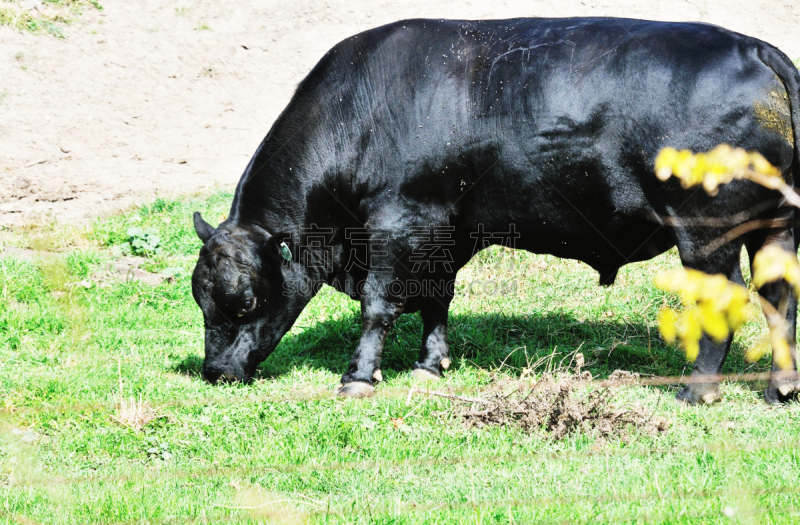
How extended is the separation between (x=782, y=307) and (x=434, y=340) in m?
2.38

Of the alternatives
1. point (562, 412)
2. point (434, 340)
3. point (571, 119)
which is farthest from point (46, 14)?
point (562, 412)

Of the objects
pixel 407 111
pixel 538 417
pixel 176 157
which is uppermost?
pixel 407 111

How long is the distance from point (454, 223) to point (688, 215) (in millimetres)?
1540

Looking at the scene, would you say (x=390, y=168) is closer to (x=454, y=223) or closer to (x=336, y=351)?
(x=454, y=223)

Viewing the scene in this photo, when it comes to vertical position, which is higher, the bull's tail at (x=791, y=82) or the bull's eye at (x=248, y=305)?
the bull's tail at (x=791, y=82)

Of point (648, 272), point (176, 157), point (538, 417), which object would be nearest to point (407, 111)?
point (538, 417)

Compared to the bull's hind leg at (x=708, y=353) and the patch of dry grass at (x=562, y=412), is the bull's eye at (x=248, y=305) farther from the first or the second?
the bull's hind leg at (x=708, y=353)

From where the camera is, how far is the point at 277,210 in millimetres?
5781

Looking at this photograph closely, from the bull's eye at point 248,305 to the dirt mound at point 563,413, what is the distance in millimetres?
1757

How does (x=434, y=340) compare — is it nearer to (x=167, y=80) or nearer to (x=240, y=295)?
(x=240, y=295)

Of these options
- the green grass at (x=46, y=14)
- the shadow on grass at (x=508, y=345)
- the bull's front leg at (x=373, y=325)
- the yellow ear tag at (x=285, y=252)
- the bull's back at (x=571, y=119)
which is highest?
the bull's back at (x=571, y=119)

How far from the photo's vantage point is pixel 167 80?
488 inches

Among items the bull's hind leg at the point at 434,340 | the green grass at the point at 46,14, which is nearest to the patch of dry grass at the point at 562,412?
the bull's hind leg at the point at 434,340

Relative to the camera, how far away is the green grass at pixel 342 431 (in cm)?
355
